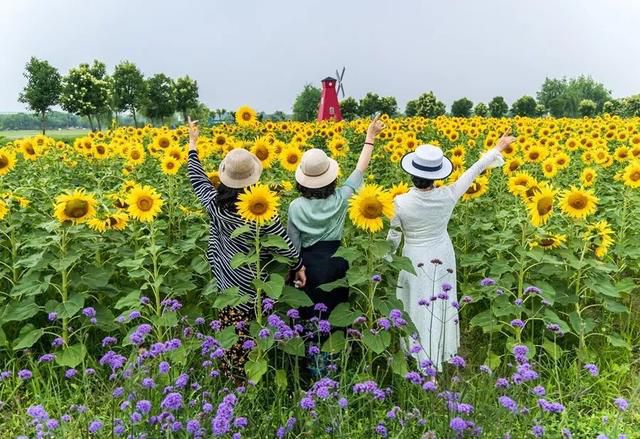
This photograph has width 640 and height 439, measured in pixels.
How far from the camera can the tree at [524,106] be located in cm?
4672

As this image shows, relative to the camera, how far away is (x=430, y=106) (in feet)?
131

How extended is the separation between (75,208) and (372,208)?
1.96 m

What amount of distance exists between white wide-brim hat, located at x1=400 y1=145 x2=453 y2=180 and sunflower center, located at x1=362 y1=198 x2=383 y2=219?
502 mm

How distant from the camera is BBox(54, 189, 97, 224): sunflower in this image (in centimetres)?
397

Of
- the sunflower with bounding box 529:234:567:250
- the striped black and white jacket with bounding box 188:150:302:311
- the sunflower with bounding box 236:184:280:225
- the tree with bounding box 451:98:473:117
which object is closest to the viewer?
the sunflower with bounding box 236:184:280:225

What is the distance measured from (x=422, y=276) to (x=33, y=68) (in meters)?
57.6

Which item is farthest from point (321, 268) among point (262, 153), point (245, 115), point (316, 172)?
point (245, 115)

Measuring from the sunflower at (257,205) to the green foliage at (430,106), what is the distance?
37140mm

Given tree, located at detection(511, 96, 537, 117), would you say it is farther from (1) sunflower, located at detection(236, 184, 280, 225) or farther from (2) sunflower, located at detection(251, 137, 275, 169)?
(1) sunflower, located at detection(236, 184, 280, 225)

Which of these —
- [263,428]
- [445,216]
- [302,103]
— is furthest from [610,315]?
[302,103]

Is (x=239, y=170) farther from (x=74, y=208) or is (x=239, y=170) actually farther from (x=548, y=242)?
(x=548, y=242)

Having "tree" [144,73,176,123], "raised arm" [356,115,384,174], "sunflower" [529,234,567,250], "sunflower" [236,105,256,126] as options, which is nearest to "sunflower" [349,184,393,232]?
"raised arm" [356,115,384,174]

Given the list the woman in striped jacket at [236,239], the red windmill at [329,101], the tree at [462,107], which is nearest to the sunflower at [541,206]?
the woman in striped jacket at [236,239]

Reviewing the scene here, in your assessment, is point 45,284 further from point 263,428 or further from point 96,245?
point 263,428
